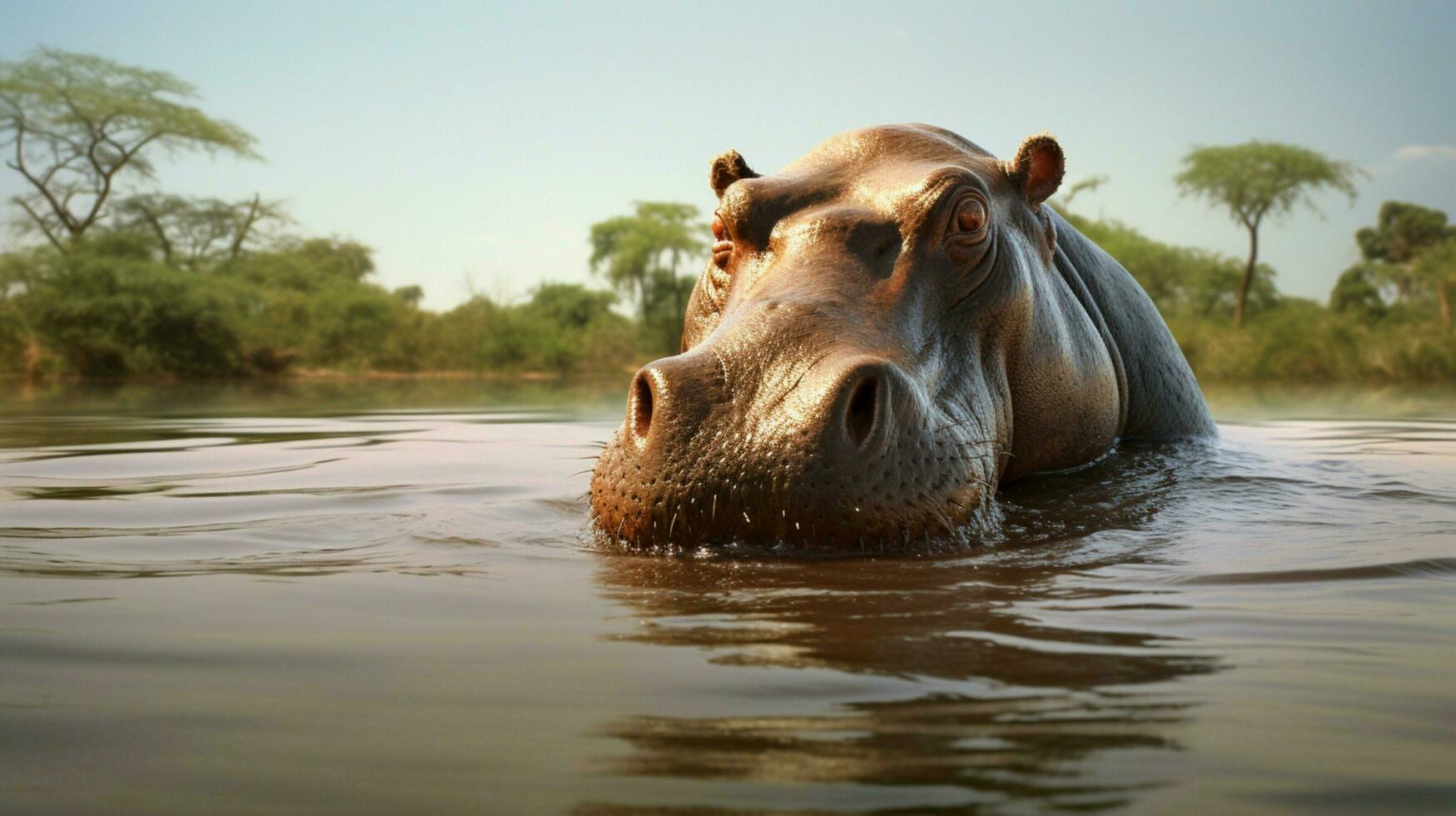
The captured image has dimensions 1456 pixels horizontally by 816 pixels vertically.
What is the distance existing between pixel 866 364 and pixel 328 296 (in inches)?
1305

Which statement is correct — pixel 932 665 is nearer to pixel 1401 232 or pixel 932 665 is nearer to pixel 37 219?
pixel 37 219

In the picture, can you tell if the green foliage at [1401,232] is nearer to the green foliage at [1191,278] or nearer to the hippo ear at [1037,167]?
the green foliage at [1191,278]

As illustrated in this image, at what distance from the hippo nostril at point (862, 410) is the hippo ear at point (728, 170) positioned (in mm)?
1526

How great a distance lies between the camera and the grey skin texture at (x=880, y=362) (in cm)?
288

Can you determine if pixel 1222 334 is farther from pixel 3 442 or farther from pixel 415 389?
pixel 3 442

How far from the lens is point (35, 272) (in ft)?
100

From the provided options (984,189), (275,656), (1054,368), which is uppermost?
(984,189)

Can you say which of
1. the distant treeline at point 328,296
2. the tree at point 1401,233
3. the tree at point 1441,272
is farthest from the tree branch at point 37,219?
the tree at point 1401,233

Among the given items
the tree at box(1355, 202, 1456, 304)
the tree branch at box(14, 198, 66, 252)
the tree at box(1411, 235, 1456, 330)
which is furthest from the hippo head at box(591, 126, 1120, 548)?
the tree at box(1355, 202, 1456, 304)

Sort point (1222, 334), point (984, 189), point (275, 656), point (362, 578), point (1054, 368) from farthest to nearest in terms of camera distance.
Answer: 1. point (1222, 334)
2. point (1054, 368)
3. point (984, 189)
4. point (362, 578)
5. point (275, 656)

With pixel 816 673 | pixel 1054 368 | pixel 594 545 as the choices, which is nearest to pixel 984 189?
pixel 1054 368

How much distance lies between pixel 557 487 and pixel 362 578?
2208 millimetres

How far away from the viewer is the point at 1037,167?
437cm

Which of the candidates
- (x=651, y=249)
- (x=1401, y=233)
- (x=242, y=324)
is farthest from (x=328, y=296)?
(x=1401, y=233)
